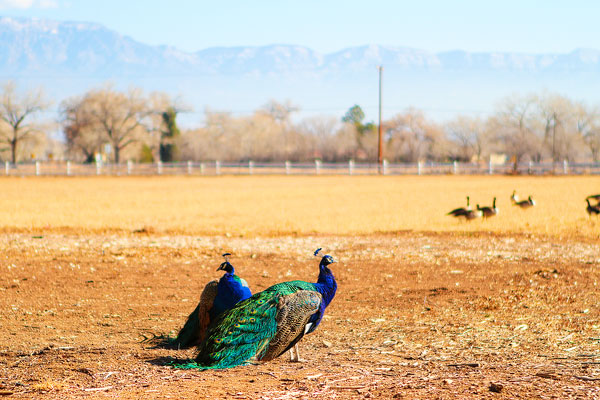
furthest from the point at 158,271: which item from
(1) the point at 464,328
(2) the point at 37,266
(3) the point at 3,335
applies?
(1) the point at 464,328

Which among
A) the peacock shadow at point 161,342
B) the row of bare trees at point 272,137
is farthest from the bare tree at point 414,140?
the peacock shadow at point 161,342

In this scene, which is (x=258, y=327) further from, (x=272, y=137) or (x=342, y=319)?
(x=272, y=137)

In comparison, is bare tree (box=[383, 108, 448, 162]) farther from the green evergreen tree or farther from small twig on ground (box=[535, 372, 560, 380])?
small twig on ground (box=[535, 372, 560, 380])

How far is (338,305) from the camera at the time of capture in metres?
10.6

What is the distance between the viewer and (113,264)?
47.5ft

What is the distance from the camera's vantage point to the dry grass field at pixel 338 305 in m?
6.34

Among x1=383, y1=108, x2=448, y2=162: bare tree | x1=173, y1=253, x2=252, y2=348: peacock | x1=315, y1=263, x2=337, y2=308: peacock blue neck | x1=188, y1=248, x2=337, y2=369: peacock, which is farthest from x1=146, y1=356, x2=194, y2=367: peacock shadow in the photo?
x1=383, y1=108, x2=448, y2=162: bare tree

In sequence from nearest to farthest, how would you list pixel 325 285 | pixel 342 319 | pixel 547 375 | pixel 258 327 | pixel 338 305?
1. pixel 547 375
2. pixel 258 327
3. pixel 325 285
4. pixel 342 319
5. pixel 338 305

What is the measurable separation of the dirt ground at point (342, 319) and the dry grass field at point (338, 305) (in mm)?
30

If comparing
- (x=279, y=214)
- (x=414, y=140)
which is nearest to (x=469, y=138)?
(x=414, y=140)

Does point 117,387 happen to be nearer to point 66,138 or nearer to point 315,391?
point 315,391

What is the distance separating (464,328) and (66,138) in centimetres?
10981

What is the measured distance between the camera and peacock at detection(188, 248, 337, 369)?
21.6 feet

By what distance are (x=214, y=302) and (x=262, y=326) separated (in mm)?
1094
